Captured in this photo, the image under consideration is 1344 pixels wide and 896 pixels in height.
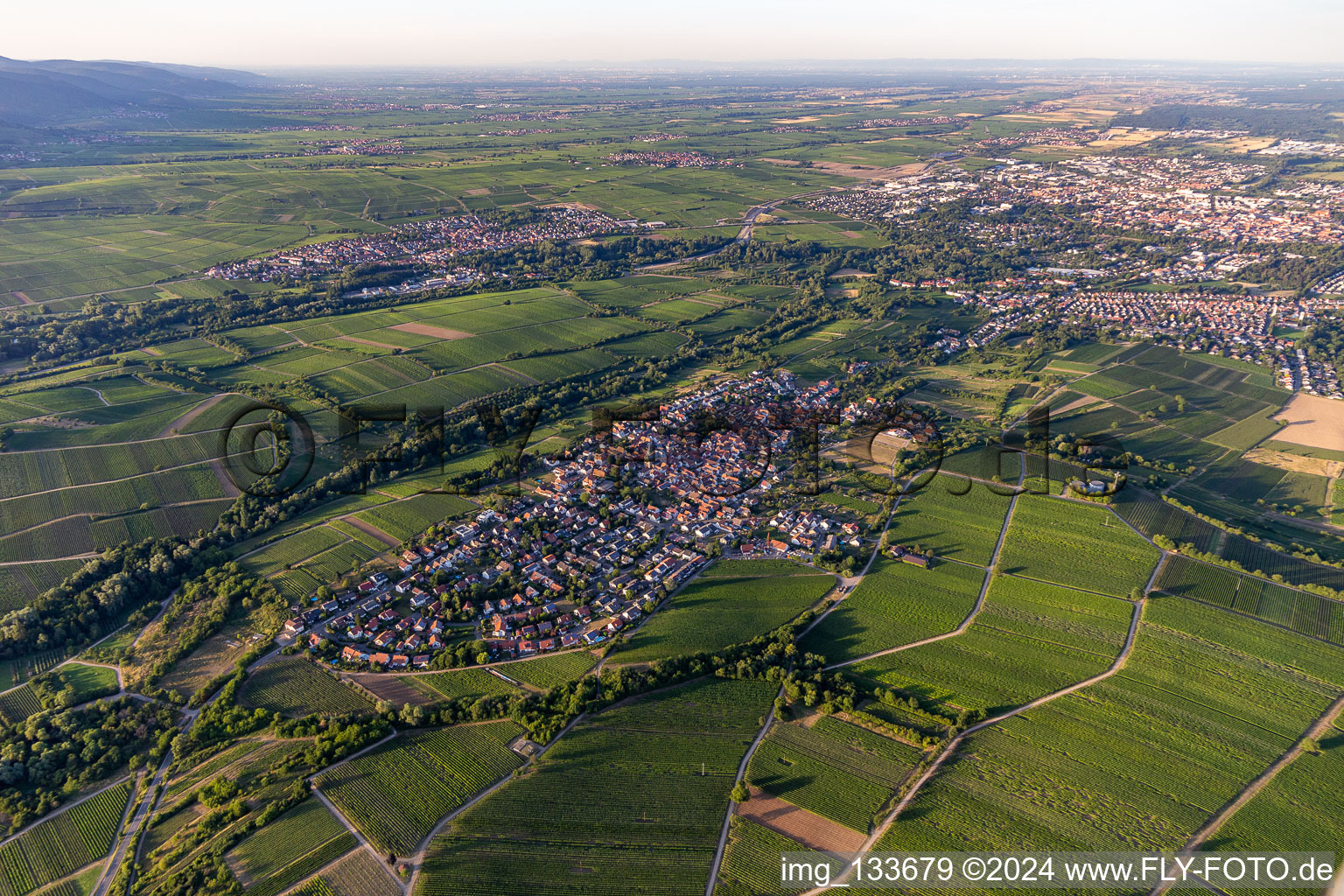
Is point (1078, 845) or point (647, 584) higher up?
point (647, 584)

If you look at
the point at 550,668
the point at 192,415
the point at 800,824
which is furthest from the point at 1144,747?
the point at 192,415

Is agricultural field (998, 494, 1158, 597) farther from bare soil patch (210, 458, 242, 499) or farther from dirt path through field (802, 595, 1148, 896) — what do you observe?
bare soil patch (210, 458, 242, 499)

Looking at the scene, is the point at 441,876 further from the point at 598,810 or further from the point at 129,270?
the point at 129,270

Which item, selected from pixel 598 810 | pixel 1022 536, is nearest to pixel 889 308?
pixel 1022 536

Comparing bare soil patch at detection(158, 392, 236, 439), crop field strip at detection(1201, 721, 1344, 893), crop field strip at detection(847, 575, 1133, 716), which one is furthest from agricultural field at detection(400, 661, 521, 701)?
bare soil patch at detection(158, 392, 236, 439)

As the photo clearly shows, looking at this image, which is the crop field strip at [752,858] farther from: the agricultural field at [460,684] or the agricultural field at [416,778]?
the agricultural field at [460,684]

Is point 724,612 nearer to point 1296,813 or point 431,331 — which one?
point 1296,813
